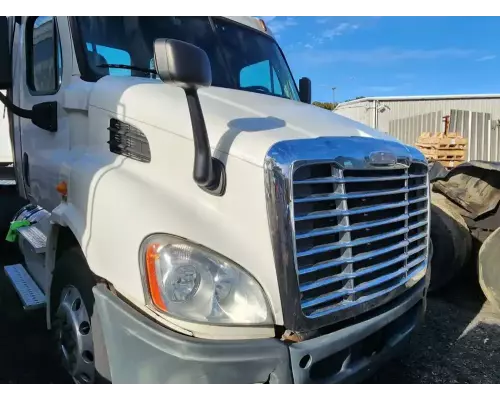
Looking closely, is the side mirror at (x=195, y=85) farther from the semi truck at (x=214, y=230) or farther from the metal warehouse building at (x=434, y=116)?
the metal warehouse building at (x=434, y=116)

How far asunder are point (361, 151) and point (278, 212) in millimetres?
617

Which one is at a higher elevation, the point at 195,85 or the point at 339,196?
the point at 195,85

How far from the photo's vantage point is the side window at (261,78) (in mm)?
3562

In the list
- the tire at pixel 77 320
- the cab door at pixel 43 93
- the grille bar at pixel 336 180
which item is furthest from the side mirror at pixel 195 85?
the cab door at pixel 43 93

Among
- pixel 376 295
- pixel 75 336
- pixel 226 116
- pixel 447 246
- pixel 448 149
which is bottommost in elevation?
pixel 448 149

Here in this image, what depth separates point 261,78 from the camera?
149 inches

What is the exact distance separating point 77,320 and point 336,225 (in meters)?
1.57

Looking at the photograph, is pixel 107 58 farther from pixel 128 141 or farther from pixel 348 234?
pixel 348 234

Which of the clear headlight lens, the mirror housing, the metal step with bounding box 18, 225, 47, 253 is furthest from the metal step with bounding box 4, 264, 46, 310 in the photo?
the mirror housing

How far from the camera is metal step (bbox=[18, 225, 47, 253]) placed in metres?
3.42

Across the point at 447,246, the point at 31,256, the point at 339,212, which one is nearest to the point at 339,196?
the point at 339,212

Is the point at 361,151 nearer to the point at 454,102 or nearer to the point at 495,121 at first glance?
the point at 495,121

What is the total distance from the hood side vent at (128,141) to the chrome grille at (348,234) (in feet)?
2.91

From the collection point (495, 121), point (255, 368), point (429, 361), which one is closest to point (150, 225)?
point (255, 368)
